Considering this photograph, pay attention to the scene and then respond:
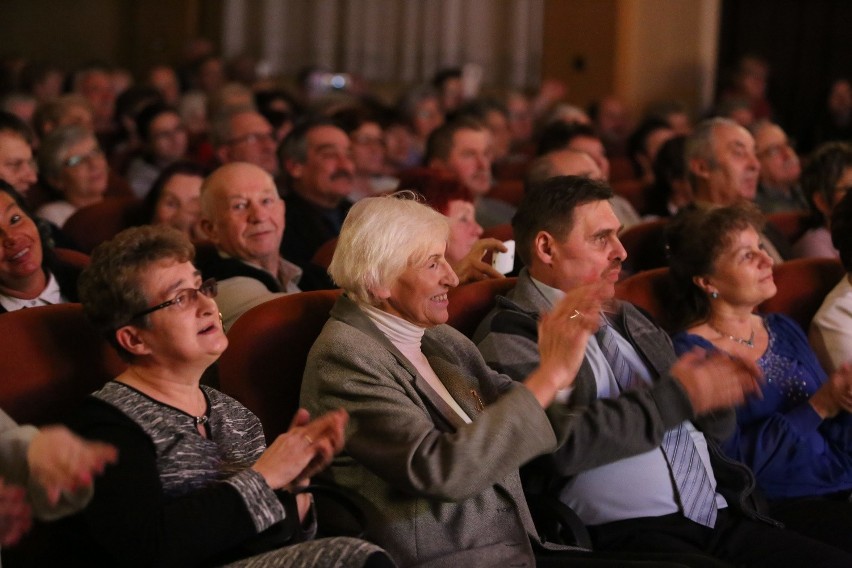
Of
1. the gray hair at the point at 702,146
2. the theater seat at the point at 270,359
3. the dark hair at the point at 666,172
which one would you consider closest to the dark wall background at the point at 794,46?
the dark hair at the point at 666,172

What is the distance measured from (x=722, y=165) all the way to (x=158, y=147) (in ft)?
10.4

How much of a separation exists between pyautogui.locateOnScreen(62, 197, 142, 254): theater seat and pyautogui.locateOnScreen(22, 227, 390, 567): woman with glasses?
193cm

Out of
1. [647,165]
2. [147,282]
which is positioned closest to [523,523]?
[147,282]

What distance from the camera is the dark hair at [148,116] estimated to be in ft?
21.3

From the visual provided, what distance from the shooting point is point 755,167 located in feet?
15.4

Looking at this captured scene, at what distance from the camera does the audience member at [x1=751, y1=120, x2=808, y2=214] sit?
18.3 ft

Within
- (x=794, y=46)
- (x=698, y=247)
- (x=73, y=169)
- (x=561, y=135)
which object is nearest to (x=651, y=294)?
(x=698, y=247)

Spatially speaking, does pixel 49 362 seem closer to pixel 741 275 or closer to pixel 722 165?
pixel 741 275

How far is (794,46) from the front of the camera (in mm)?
10383

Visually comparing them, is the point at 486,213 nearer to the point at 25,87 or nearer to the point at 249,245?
the point at 249,245

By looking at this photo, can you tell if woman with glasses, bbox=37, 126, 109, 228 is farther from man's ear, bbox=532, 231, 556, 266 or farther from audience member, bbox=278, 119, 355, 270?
man's ear, bbox=532, 231, 556, 266

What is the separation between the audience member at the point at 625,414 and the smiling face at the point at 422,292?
0.24m

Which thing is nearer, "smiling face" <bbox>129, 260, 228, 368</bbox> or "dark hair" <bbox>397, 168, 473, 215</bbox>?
"smiling face" <bbox>129, 260, 228, 368</bbox>

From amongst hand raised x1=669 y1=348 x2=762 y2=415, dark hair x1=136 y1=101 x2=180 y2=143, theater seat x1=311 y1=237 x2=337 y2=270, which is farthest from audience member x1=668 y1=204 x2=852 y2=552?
dark hair x1=136 y1=101 x2=180 y2=143
